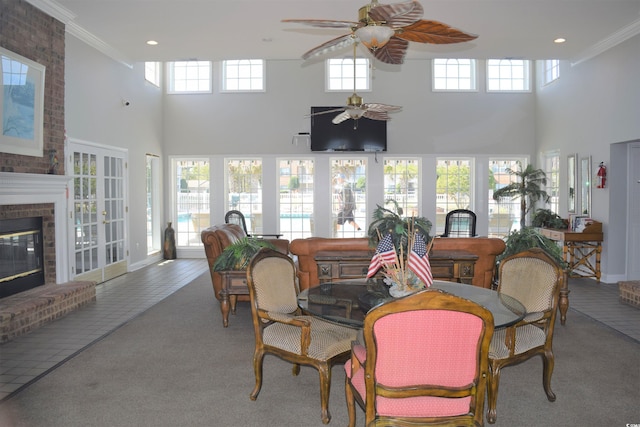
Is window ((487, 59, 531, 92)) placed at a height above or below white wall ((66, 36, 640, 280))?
above

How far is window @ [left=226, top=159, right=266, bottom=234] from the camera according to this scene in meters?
10.4

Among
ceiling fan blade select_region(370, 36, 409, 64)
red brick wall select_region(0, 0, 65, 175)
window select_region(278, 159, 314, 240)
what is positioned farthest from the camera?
window select_region(278, 159, 314, 240)

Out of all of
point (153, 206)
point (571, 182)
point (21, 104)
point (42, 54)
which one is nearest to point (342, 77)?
point (153, 206)

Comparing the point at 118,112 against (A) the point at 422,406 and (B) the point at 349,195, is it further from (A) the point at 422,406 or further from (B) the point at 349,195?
(A) the point at 422,406

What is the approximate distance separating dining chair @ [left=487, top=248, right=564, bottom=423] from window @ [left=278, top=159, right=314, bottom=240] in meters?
6.86

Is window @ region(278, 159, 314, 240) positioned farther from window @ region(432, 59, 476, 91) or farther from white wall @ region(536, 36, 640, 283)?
white wall @ region(536, 36, 640, 283)

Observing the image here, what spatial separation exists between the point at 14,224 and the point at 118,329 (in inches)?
63.7

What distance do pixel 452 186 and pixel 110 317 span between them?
716cm

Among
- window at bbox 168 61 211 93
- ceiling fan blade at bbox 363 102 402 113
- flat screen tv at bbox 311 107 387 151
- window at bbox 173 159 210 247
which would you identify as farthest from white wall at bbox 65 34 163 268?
ceiling fan blade at bbox 363 102 402 113


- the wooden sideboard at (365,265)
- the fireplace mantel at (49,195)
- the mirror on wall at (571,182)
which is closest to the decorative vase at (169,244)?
the fireplace mantel at (49,195)

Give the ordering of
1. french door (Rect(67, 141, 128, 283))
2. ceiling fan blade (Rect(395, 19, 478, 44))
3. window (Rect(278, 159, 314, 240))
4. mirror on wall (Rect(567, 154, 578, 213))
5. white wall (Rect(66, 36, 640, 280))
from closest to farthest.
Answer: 1. ceiling fan blade (Rect(395, 19, 478, 44))
2. french door (Rect(67, 141, 128, 283))
3. mirror on wall (Rect(567, 154, 578, 213))
4. white wall (Rect(66, 36, 640, 280))
5. window (Rect(278, 159, 314, 240))

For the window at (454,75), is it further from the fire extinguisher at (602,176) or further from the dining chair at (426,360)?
the dining chair at (426,360)

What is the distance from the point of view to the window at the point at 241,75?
402 inches

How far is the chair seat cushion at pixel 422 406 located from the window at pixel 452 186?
27.0 ft
